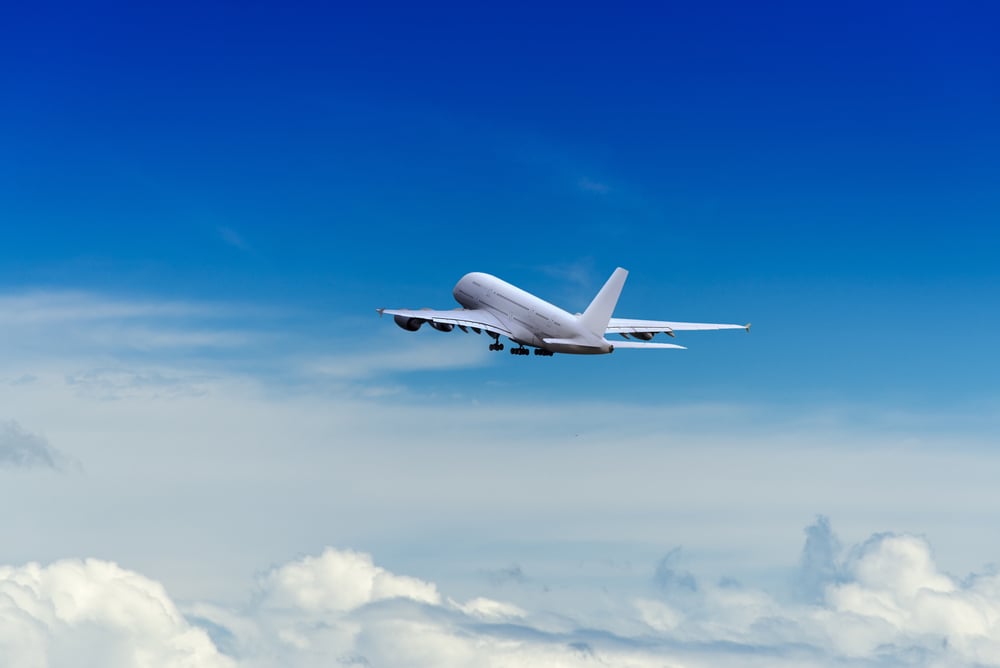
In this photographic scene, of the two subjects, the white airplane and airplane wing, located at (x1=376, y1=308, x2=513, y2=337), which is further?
airplane wing, located at (x1=376, y1=308, x2=513, y2=337)

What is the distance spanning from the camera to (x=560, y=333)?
142 metres

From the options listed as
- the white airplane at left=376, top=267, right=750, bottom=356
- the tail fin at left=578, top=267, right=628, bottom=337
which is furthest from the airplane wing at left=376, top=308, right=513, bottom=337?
the tail fin at left=578, top=267, right=628, bottom=337

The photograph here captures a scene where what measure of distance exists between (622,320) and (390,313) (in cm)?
2653

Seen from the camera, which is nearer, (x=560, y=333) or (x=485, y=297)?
(x=560, y=333)

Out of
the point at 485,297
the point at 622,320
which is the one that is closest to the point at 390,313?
the point at 485,297

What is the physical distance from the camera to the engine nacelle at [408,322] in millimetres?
150625

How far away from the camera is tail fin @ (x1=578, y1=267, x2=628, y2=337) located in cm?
13875

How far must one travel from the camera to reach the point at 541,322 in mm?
144125

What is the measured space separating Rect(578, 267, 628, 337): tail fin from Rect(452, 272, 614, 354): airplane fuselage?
0.79 meters

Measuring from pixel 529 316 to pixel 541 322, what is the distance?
10.2 feet

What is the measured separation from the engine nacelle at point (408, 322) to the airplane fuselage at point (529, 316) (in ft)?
33.0

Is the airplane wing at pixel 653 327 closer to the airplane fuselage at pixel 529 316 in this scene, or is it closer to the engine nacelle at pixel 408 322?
the airplane fuselage at pixel 529 316

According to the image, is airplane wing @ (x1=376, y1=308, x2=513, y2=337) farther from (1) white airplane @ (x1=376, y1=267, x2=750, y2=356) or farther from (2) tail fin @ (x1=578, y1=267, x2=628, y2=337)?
(2) tail fin @ (x1=578, y1=267, x2=628, y2=337)

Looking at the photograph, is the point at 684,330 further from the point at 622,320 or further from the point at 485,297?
the point at 485,297
